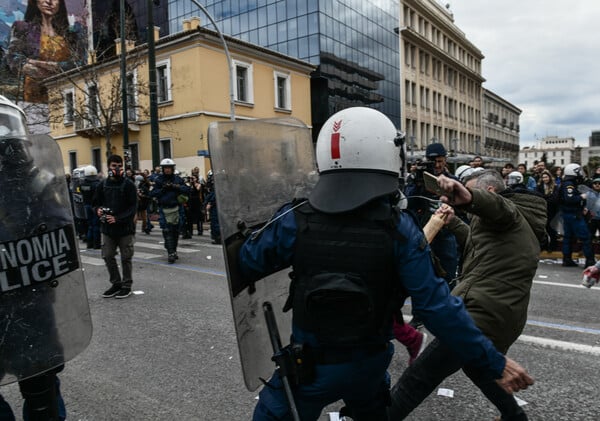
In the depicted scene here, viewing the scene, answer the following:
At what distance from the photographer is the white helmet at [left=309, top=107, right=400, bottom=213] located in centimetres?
167

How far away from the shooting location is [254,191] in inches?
83.4

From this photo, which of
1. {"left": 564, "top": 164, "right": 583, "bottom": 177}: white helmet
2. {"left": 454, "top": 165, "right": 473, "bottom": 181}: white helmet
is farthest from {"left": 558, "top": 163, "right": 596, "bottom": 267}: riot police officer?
{"left": 454, "top": 165, "right": 473, "bottom": 181}: white helmet

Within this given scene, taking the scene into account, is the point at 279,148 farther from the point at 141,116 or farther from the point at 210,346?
the point at 141,116

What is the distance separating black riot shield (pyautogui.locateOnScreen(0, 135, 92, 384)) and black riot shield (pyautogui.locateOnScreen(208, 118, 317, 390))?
774 mm

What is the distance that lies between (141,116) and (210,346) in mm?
22924

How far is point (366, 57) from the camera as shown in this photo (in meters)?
37.9

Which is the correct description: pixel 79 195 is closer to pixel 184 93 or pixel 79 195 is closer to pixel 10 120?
pixel 10 120

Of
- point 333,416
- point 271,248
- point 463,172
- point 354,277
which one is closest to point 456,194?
point 354,277

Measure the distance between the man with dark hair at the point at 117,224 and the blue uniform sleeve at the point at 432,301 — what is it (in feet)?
17.1

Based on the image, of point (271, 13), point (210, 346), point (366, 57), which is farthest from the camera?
→ point (366, 57)

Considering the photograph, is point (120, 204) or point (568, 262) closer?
point (120, 204)

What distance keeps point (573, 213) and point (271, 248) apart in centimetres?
821

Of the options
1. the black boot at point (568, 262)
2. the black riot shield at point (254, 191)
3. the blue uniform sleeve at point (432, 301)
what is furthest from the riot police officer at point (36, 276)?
the black boot at point (568, 262)

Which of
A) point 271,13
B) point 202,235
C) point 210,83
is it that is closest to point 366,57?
point 271,13
